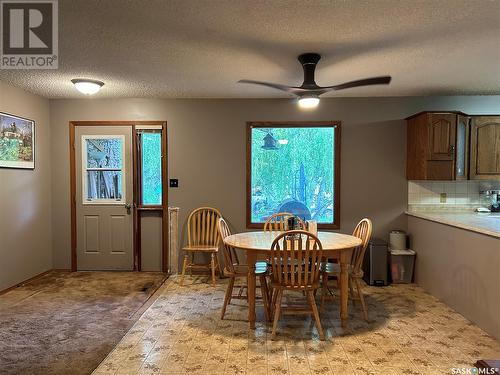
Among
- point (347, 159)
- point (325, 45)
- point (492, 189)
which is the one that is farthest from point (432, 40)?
point (492, 189)

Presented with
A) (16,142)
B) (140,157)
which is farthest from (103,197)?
(16,142)

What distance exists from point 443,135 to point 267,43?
254cm

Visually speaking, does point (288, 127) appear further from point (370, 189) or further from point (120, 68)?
point (120, 68)

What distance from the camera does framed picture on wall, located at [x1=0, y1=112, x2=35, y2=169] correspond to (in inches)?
146

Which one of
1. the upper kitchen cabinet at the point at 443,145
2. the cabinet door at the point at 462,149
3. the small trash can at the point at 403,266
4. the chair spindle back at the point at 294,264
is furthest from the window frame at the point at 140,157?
the cabinet door at the point at 462,149

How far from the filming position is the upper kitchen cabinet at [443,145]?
3982 mm

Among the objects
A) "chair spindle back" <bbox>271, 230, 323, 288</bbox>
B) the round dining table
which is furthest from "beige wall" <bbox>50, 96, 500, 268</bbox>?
"chair spindle back" <bbox>271, 230, 323, 288</bbox>

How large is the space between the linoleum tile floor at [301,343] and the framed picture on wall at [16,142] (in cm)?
233

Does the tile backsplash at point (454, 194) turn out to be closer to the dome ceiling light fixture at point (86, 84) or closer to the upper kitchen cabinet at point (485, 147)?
the upper kitchen cabinet at point (485, 147)

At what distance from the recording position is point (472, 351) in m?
2.49

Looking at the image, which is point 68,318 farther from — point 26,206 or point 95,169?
point 95,169

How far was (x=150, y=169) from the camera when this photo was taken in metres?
4.64

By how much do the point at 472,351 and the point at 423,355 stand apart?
0.39 meters

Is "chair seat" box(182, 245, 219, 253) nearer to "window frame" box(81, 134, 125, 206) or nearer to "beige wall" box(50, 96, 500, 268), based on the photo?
"beige wall" box(50, 96, 500, 268)
